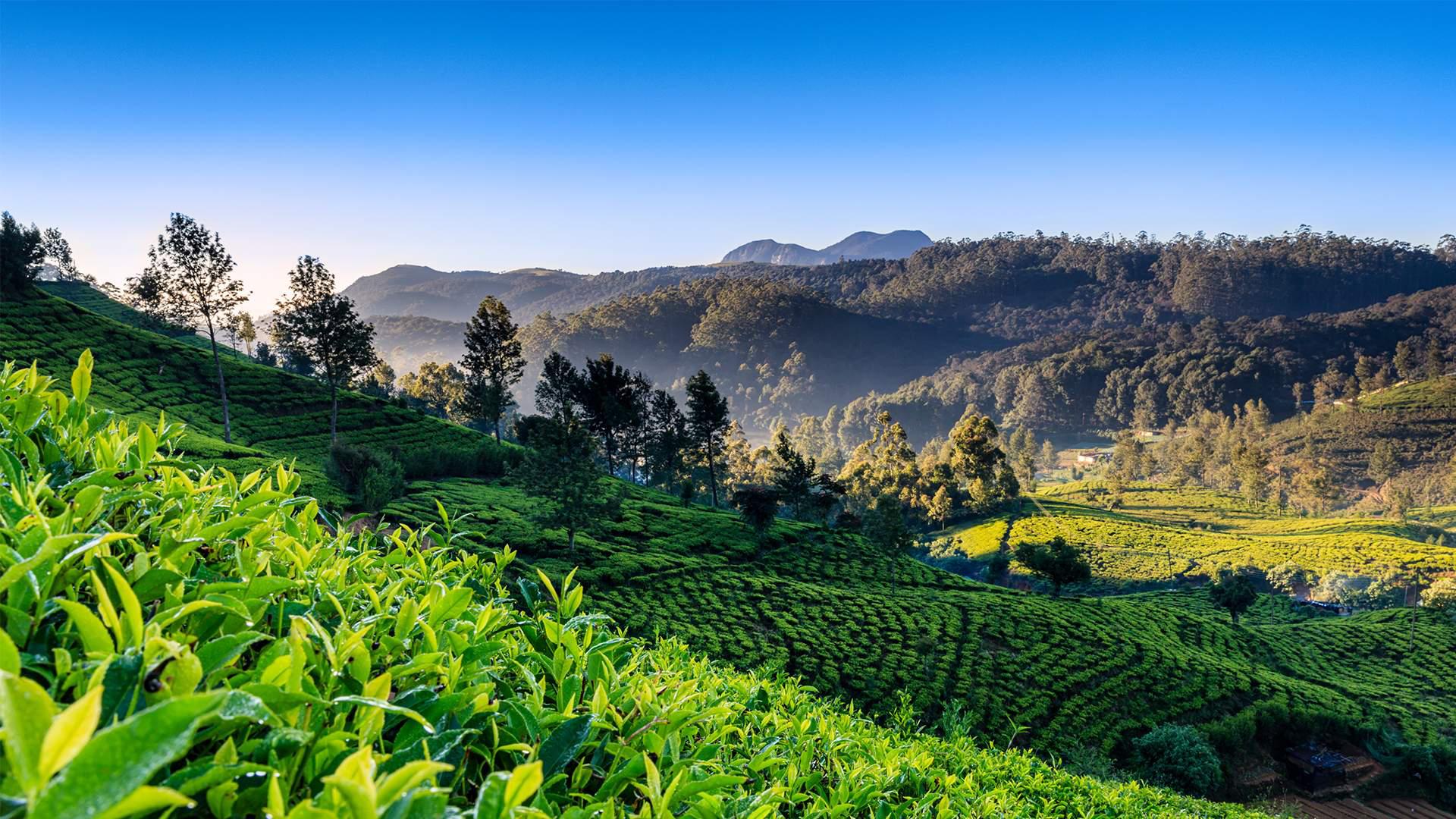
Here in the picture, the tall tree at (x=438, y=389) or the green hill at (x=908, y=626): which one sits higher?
the tall tree at (x=438, y=389)

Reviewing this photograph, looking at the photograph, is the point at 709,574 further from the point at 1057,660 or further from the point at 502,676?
the point at 502,676

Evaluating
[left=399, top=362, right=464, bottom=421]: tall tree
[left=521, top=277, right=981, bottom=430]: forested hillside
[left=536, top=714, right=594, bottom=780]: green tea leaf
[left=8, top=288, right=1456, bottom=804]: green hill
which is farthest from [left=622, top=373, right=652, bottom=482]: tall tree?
[left=521, top=277, right=981, bottom=430]: forested hillside

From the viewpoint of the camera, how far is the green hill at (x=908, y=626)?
16047mm

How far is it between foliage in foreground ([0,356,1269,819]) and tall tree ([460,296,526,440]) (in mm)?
35976

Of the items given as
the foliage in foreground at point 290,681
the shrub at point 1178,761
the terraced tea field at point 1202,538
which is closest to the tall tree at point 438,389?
the terraced tea field at point 1202,538

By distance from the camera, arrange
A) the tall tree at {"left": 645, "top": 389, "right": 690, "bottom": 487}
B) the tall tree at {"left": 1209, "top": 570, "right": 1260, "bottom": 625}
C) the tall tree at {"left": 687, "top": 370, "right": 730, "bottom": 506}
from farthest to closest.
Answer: the tall tree at {"left": 645, "top": 389, "right": 690, "bottom": 487} → the tall tree at {"left": 687, "top": 370, "right": 730, "bottom": 506} → the tall tree at {"left": 1209, "top": 570, "right": 1260, "bottom": 625}

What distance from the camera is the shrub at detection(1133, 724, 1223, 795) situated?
14078 mm

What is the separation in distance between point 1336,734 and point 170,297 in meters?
40.7

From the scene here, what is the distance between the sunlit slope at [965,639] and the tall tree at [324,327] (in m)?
7.02

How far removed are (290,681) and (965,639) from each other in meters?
20.4

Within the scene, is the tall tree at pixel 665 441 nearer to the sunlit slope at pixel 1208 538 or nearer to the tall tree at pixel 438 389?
the tall tree at pixel 438 389

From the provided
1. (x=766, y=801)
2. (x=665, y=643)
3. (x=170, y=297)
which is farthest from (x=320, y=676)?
(x=170, y=297)

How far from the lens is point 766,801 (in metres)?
1.05

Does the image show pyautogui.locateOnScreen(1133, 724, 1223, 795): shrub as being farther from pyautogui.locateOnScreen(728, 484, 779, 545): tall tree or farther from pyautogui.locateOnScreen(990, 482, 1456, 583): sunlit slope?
pyautogui.locateOnScreen(990, 482, 1456, 583): sunlit slope
